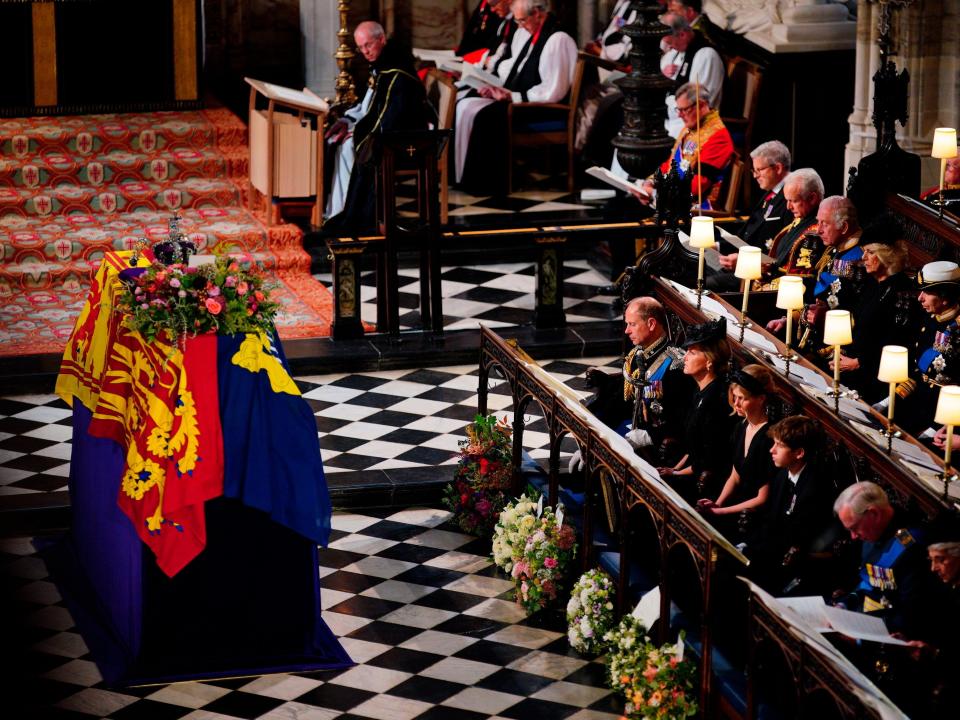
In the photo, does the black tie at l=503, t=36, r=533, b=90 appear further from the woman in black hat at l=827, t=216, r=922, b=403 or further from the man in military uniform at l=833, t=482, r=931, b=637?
the man in military uniform at l=833, t=482, r=931, b=637

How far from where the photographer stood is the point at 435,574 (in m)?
7.43

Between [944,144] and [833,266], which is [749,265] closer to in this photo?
[833,266]

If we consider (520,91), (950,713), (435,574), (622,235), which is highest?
(520,91)

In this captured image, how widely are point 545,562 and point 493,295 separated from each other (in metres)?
5.29

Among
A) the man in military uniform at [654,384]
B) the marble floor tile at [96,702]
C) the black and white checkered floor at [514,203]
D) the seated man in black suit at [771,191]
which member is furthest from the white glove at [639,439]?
the black and white checkered floor at [514,203]

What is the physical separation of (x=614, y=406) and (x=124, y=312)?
282 centimetres

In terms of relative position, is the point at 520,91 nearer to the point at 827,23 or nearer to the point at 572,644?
the point at 827,23

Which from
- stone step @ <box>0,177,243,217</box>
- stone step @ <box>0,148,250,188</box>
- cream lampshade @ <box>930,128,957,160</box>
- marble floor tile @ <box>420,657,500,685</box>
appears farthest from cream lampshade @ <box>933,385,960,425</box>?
stone step @ <box>0,148,250,188</box>

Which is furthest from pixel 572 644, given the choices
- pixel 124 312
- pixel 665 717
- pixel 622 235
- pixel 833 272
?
pixel 622 235

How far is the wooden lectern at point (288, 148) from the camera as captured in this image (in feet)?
40.5

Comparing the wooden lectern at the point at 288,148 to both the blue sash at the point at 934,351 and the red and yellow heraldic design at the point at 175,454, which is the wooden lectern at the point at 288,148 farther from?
the red and yellow heraldic design at the point at 175,454

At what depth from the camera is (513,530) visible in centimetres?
727

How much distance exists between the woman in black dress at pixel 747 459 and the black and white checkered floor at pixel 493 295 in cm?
463

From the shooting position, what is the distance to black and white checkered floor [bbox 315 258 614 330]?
11371 millimetres
